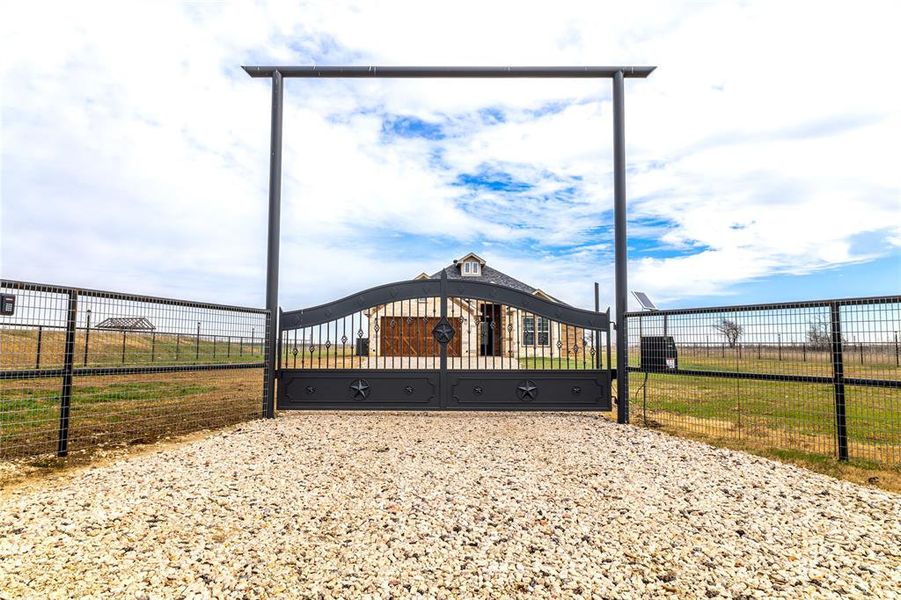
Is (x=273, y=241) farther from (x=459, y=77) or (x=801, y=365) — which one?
(x=801, y=365)

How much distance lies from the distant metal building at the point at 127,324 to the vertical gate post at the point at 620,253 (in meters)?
6.80

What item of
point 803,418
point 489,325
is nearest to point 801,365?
point 803,418

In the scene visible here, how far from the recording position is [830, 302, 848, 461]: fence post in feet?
17.3

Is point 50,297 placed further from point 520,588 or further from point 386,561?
point 520,588

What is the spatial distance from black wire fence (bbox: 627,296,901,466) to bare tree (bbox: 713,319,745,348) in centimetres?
1

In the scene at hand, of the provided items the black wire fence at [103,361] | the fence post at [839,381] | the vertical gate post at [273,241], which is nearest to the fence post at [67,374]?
the black wire fence at [103,361]

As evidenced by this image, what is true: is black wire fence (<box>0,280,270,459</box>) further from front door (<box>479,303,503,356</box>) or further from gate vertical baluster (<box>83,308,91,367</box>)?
front door (<box>479,303,503,356</box>)

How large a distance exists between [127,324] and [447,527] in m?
5.17

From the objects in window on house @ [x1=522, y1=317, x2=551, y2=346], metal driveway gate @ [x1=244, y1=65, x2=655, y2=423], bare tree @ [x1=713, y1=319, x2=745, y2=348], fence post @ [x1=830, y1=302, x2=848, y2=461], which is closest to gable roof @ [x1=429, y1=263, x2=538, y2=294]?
window on house @ [x1=522, y1=317, x2=551, y2=346]

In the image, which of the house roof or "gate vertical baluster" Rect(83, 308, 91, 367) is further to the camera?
the house roof

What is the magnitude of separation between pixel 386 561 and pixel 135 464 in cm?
360

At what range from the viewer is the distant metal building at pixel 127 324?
19.0 feet

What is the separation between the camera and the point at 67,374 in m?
5.30

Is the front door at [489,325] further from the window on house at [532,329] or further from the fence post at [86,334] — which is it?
the fence post at [86,334]
